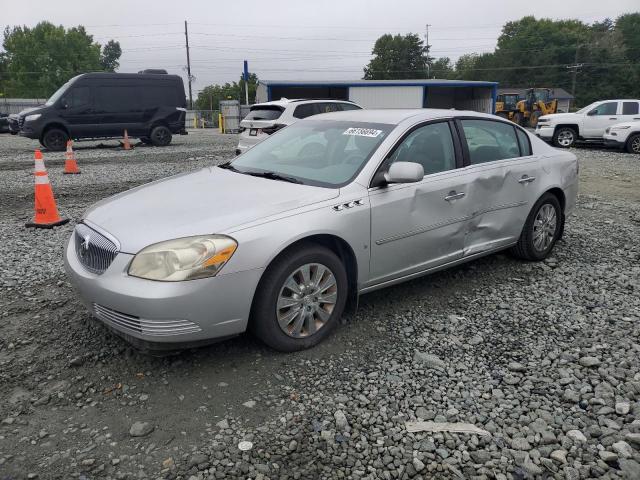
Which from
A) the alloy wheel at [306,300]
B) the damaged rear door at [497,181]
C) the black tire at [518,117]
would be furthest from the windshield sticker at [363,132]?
the black tire at [518,117]

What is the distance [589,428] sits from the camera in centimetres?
275

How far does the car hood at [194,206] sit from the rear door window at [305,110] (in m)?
8.69

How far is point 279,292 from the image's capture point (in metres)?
3.26

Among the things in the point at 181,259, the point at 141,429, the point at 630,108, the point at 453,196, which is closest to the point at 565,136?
the point at 630,108

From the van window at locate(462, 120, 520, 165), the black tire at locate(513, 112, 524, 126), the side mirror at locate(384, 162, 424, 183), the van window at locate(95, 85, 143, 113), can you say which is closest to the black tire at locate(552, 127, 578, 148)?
the van window at locate(95, 85, 143, 113)

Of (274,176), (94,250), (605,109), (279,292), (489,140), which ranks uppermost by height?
(605,109)

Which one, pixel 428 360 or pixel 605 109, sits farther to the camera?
pixel 605 109

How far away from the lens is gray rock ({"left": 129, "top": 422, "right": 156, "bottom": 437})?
2672 mm

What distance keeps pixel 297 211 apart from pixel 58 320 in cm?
205

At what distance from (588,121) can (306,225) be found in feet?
59.5

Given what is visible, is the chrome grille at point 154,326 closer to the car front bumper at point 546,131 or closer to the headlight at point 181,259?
the headlight at point 181,259

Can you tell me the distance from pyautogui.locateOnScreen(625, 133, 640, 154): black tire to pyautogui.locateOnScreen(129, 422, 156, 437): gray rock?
18.3 metres

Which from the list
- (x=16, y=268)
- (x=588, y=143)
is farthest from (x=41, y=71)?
(x=16, y=268)

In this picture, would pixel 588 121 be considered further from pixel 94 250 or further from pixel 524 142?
pixel 94 250
